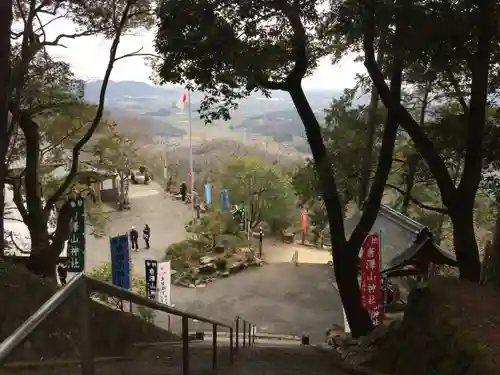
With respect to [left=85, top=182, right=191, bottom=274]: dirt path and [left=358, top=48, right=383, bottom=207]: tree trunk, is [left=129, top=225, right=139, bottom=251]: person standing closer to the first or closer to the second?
[left=85, top=182, right=191, bottom=274]: dirt path

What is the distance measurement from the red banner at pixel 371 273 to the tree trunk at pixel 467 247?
114 inches

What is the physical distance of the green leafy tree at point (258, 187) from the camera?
2198 centimetres

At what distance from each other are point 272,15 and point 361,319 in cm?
490

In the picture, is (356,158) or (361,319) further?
(356,158)

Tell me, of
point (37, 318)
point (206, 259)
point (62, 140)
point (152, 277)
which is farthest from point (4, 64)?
point (206, 259)

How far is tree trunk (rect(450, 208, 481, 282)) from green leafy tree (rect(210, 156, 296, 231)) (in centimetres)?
1481

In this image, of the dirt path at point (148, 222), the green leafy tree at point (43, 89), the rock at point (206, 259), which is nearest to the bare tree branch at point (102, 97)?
the green leafy tree at point (43, 89)

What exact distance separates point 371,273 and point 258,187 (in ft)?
42.1

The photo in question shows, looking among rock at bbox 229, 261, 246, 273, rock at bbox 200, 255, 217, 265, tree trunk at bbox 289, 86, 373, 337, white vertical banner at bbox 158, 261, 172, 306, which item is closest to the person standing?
rock at bbox 200, 255, 217, 265

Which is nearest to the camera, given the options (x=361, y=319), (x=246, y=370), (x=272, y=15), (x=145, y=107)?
(x=246, y=370)

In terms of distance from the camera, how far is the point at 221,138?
33594 mm

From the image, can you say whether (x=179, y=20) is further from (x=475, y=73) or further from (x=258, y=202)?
(x=258, y=202)

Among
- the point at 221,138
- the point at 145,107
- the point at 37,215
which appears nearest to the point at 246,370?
the point at 37,215

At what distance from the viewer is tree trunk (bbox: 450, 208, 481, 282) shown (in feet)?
22.1
